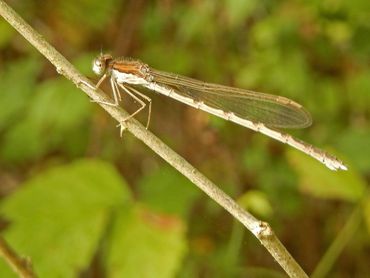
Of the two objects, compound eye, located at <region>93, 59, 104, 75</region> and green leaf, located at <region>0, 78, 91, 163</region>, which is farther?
green leaf, located at <region>0, 78, 91, 163</region>

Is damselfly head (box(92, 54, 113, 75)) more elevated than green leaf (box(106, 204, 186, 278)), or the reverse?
damselfly head (box(92, 54, 113, 75))

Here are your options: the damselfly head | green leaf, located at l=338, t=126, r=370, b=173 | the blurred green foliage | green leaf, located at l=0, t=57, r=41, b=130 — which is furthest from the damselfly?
green leaf, located at l=0, t=57, r=41, b=130

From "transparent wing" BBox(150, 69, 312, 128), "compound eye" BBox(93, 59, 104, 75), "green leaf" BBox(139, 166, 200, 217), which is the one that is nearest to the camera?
"compound eye" BBox(93, 59, 104, 75)

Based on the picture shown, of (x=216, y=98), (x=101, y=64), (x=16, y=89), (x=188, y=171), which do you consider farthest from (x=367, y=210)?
(x=16, y=89)

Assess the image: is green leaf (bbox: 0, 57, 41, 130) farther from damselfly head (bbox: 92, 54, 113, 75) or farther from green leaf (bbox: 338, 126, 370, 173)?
green leaf (bbox: 338, 126, 370, 173)

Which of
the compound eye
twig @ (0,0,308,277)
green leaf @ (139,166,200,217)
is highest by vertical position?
green leaf @ (139,166,200,217)

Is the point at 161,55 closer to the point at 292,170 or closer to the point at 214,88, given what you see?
the point at 292,170
